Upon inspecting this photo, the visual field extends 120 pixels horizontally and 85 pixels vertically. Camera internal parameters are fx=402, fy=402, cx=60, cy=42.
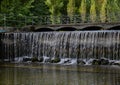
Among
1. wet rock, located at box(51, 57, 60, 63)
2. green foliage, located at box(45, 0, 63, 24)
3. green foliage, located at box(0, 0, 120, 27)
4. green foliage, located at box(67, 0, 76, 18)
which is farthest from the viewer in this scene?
green foliage, located at box(67, 0, 76, 18)

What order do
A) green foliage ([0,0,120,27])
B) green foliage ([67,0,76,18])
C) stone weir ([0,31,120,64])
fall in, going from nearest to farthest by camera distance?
stone weir ([0,31,120,64])
green foliage ([0,0,120,27])
green foliage ([67,0,76,18])

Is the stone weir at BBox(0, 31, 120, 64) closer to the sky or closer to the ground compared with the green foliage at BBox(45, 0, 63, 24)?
closer to the ground

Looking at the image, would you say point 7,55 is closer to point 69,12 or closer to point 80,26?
point 80,26

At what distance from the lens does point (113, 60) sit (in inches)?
1067

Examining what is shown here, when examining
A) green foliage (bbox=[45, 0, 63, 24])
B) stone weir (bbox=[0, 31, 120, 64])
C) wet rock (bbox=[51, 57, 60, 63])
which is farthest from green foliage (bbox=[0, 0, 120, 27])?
wet rock (bbox=[51, 57, 60, 63])

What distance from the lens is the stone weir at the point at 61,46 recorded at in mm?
28141

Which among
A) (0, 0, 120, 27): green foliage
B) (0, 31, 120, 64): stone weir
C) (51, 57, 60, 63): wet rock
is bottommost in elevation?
(51, 57, 60, 63): wet rock

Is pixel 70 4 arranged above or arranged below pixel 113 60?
above

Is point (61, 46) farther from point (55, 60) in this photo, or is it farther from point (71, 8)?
point (71, 8)

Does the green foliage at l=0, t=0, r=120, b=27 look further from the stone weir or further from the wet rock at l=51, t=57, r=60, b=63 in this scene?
the wet rock at l=51, t=57, r=60, b=63

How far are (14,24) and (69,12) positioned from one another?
8.49m

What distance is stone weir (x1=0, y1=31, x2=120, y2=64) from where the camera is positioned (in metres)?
28.1

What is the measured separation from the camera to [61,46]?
3053 cm

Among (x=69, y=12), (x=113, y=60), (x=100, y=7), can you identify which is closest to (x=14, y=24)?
(x=69, y=12)
